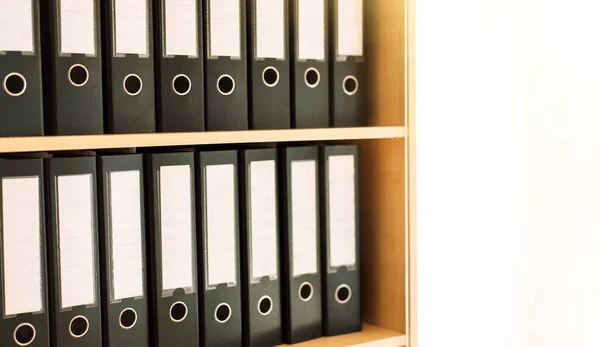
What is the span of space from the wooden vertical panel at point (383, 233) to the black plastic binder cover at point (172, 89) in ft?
1.37

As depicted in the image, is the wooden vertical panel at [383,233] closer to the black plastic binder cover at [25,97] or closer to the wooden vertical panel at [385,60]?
the wooden vertical panel at [385,60]

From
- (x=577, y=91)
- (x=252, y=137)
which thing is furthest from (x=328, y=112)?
(x=577, y=91)

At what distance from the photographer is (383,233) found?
1.58 meters

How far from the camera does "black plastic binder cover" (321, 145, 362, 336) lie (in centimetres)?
149

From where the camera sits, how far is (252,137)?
52.7 inches

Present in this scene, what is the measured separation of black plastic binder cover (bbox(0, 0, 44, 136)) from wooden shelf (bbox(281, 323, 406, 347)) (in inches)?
24.9

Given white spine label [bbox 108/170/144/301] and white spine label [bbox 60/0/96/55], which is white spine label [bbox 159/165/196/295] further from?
white spine label [bbox 60/0/96/55]

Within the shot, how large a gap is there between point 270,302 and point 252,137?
32 cm

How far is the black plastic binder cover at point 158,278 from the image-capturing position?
1.29 m

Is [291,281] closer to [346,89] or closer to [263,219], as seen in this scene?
[263,219]

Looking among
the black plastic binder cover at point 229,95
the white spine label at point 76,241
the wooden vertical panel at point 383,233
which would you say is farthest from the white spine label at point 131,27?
the wooden vertical panel at point 383,233

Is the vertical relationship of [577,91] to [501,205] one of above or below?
above

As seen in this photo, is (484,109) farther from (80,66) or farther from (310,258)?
(80,66)

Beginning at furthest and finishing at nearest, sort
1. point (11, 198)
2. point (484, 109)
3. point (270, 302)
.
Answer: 1. point (484, 109)
2. point (270, 302)
3. point (11, 198)
